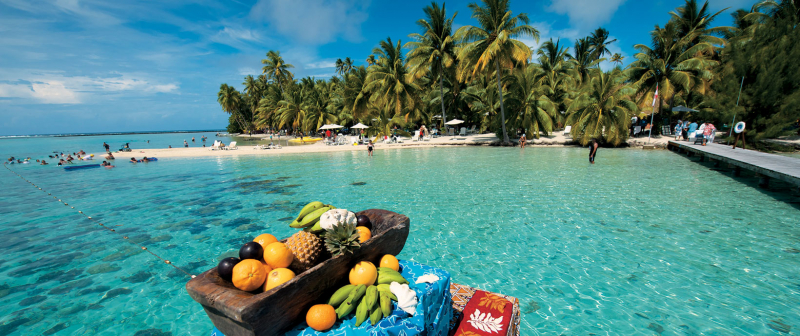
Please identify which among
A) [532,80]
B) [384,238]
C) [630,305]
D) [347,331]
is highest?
[532,80]

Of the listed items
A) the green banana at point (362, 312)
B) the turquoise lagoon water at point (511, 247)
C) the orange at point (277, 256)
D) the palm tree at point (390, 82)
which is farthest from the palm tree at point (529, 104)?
the orange at point (277, 256)

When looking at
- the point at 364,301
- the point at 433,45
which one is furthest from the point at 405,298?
the point at 433,45

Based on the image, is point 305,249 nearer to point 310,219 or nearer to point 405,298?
point 310,219

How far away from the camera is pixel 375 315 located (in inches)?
78.4

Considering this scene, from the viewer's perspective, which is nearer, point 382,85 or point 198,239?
point 198,239

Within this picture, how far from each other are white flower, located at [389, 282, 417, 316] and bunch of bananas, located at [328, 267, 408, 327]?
0.04 meters

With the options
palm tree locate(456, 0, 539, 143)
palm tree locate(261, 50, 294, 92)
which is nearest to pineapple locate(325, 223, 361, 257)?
palm tree locate(456, 0, 539, 143)

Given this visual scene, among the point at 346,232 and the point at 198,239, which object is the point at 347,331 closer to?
the point at 346,232

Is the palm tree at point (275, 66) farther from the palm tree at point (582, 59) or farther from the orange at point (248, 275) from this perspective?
the orange at point (248, 275)

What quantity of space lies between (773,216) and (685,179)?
4754mm

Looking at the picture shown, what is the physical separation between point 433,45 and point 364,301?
1198 inches

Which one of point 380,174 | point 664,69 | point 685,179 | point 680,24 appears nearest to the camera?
point 685,179

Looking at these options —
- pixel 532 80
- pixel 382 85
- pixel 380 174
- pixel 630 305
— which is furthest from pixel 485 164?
pixel 382 85

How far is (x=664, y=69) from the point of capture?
2352 cm
